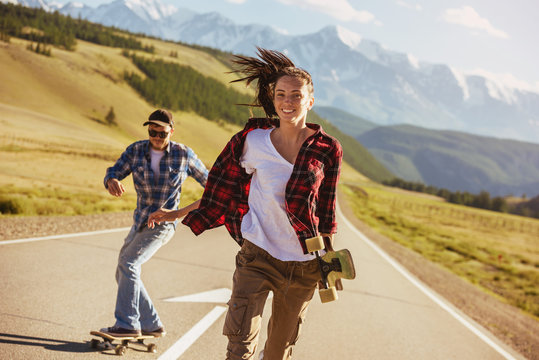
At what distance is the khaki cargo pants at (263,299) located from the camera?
8.87 feet

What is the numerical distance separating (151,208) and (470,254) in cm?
2185

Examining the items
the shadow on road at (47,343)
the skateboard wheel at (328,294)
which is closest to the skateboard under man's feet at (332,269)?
the skateboard wheel at (328,294)

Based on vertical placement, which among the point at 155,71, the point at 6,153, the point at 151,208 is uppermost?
the point at 155,71

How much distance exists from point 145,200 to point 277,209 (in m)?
1.71

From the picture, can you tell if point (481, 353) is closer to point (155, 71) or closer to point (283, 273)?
point (283, 273)

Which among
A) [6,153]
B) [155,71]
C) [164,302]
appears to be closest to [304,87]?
[164,302]

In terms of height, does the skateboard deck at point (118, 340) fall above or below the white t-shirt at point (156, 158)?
below

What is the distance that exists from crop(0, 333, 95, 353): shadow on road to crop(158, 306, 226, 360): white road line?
2.20 feet

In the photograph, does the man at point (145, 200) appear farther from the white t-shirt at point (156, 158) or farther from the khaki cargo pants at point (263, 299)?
the khaki cargo pants at point (263, 299)

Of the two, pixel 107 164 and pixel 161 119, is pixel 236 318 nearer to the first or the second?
pixel 161 119

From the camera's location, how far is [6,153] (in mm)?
53156

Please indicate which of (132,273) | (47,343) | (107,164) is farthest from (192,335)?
(107,164)

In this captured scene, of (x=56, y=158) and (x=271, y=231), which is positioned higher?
(x=271, y=231)

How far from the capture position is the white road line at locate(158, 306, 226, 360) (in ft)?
13.4
